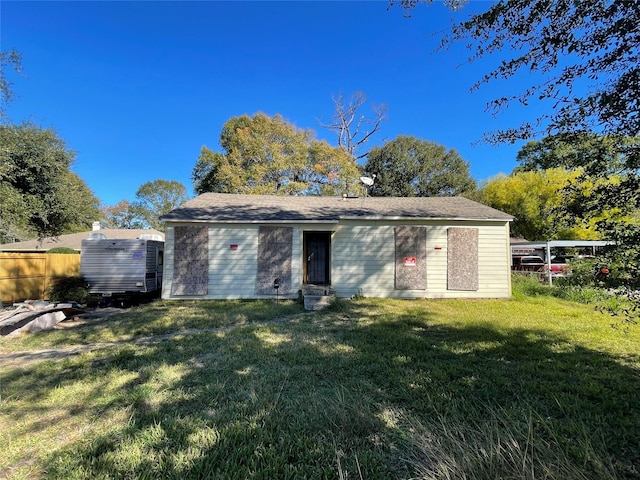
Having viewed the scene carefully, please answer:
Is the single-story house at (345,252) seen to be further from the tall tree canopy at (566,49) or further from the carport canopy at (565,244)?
the tall tree canopy at (566,49)

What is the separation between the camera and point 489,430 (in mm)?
2330

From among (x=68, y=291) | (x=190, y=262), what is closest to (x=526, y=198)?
(x=190, y=262)

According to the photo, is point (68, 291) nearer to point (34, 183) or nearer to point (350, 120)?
point (34, 183)

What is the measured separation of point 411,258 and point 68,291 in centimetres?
1042

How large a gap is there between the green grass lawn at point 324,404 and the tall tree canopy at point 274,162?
1735 centimetres

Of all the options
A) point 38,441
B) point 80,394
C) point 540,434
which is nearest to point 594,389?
point 540,434

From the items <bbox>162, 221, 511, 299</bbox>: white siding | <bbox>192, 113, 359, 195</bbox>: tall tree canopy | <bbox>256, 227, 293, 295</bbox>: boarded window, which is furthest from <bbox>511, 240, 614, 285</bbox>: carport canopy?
<bbox>192, 113, 359, 195</bbox>: tall tree canopy

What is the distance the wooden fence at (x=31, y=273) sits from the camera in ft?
27.7

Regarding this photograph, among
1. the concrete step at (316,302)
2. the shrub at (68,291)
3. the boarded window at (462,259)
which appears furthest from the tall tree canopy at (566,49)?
the shrub at (68,291)

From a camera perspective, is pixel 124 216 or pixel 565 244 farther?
pixel 124 216

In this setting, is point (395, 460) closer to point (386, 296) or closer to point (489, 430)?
point (489, 430)

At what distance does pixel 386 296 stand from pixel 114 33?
38.6 feet

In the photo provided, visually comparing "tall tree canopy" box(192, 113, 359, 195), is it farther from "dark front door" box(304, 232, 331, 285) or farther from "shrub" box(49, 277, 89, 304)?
"shrub" box(49, 277, 89, 304)

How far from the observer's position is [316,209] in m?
11.4
